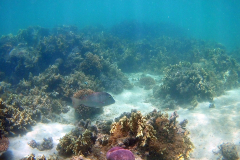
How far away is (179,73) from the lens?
33.2 ft

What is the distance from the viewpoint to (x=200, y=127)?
21.4ft

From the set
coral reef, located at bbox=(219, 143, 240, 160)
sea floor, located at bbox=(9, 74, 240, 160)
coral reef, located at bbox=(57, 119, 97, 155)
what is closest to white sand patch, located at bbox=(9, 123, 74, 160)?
sea floor, located at bbox=(9, 74, 240, 160)

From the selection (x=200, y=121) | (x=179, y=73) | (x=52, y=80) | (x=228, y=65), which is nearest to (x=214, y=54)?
(x=228, y=65)

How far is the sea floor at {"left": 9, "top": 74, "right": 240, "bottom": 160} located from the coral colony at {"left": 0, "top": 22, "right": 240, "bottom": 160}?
366 mm

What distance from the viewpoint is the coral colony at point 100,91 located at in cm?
294

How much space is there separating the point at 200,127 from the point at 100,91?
6227 millimetres

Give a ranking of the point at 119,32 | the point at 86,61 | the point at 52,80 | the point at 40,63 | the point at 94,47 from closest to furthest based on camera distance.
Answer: the point at 52,80 < the point at 86,61 < the point at 40,63 < the point at 94,47 < the point at 119,32

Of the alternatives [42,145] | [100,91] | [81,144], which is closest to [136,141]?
[81,144]

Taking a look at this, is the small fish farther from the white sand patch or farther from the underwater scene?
the white sand patch

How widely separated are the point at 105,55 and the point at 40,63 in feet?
20.9

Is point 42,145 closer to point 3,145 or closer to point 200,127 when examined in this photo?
point 3,145

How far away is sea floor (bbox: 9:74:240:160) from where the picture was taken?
5.03 m

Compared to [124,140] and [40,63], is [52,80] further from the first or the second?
[124,140]

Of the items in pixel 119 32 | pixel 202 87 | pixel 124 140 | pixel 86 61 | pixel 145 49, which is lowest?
pixel 124 140
